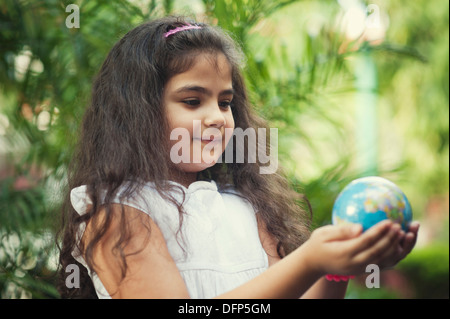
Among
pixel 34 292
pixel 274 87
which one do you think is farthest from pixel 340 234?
pixel 34 292

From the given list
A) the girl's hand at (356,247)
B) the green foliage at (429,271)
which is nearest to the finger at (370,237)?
the girl's hand at (356,247)

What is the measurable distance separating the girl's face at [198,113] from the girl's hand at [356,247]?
0.48 meters

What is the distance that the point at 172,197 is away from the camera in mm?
1491

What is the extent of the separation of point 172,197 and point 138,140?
196 mm

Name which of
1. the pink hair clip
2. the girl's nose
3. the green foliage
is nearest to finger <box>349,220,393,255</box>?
the girl's nose

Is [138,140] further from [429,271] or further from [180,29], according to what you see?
[429,271]

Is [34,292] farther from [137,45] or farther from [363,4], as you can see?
[363,4]

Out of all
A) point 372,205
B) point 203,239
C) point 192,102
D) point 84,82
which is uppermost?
point 84,82

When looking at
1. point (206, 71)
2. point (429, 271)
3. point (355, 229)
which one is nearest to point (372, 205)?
point (355, 229)

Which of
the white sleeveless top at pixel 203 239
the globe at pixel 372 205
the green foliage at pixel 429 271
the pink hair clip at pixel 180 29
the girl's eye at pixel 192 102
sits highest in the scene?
the pink hair clip at pixel 180 29

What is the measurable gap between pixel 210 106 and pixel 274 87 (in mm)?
1068

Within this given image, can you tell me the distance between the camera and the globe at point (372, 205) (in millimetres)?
1180

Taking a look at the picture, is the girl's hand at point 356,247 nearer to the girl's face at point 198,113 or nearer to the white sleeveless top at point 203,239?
the white sleeveless top at point 203,239

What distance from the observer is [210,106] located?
4.97 feet
